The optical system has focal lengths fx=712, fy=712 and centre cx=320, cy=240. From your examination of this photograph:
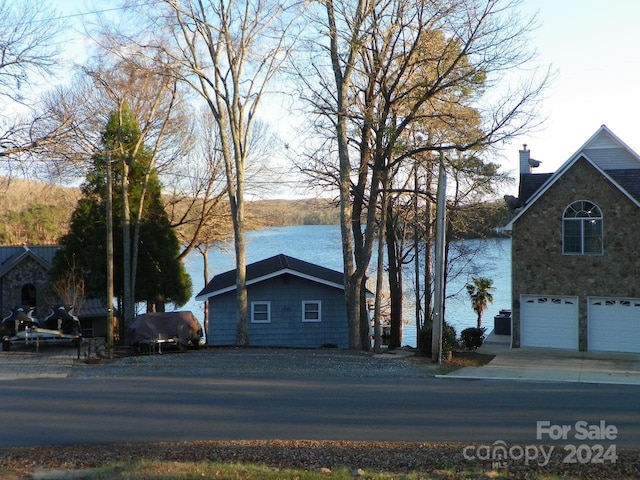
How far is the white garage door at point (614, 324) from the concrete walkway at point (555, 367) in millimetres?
411

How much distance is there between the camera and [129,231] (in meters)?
33.3

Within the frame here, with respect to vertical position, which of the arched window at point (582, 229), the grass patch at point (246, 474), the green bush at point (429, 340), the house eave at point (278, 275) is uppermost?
the arched window at point (582, 229)

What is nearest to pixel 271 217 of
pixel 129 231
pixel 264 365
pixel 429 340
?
pixel 129 231

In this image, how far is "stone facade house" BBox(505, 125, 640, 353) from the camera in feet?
80.0

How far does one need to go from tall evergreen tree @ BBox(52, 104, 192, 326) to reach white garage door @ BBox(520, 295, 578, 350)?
17.9 meters

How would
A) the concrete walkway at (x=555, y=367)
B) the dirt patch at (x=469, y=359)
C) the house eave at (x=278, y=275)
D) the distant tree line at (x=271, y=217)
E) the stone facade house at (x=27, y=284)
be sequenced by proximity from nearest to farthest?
the concrete walkway at (x=555, y=367) → the dirt patch at (x=469, y=359) → the distant tree line at (x=271, y=217) → the house eave at (x=278, y=275) → the stone facade house at (x=27, y=284)

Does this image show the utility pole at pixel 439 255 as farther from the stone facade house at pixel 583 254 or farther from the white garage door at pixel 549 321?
the white garage door at pixel 549 321

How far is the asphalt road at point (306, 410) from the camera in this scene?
11.8 metres

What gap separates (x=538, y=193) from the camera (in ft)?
82.5

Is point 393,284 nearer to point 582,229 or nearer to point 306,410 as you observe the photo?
point 582,229

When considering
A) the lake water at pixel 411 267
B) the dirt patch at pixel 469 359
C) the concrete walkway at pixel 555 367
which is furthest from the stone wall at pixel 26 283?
the concrete walkway at pixel 555 367

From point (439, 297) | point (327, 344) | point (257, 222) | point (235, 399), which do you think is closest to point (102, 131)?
point (257, 222)

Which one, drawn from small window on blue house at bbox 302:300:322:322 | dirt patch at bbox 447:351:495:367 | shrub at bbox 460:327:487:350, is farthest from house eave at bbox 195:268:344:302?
dirt patch at bbox 447:351:495:367

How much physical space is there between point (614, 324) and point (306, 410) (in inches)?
590
